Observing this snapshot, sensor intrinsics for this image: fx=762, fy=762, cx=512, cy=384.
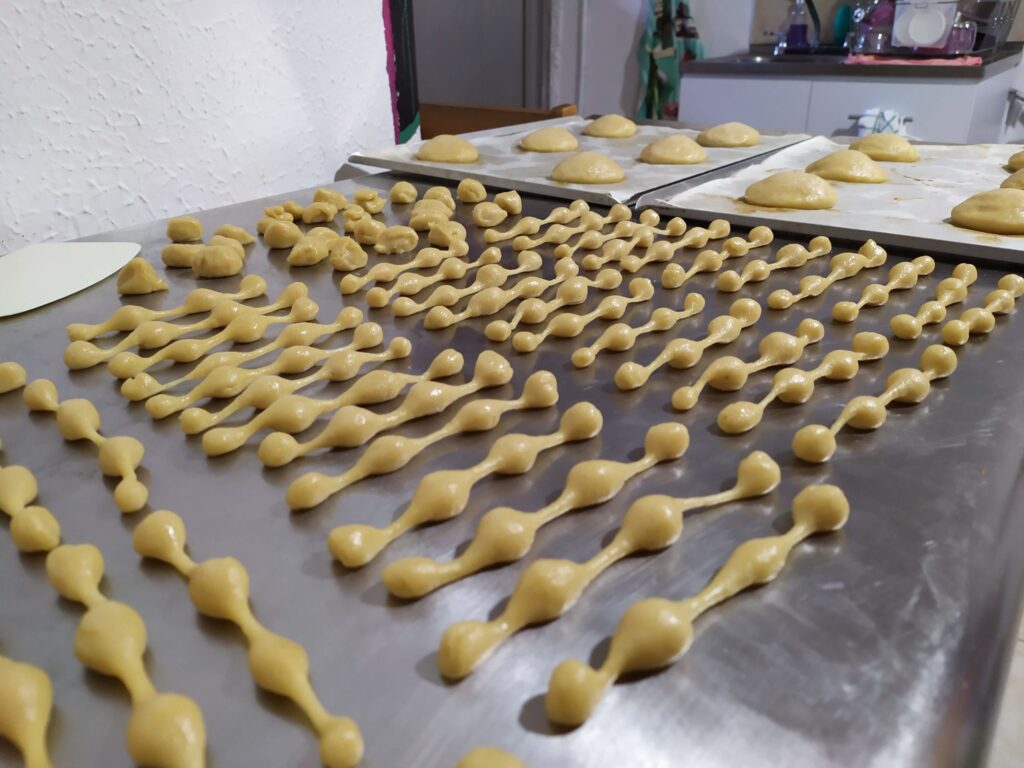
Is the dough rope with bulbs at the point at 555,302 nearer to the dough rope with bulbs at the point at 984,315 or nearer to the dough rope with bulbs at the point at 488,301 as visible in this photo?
the dough rope with bulbs at the point at 488,301

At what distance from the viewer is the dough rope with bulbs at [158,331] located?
0.74m

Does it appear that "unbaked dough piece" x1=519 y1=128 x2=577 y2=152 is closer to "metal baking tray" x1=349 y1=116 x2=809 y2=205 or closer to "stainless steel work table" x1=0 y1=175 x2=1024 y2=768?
"metal baking tray" x1=349 y1=116 x2=809 y2=205

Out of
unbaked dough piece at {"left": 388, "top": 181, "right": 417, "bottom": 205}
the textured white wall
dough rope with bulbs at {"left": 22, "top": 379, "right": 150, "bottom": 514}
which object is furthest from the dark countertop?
dough rope with bulbs at {"left": 22, "top": 379, "right": 150, "bottom": 514}

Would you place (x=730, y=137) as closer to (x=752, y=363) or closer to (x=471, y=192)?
(x=471, y=192)

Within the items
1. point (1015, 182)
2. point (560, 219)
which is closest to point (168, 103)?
point (560, 219)

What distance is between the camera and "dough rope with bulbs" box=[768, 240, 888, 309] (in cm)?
85

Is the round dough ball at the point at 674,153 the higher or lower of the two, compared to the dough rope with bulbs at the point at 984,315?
higher

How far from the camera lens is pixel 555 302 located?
86 cm

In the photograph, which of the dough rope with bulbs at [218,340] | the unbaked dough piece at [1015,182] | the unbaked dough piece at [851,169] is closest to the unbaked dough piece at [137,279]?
the dough rope with bulbs at [218,340]

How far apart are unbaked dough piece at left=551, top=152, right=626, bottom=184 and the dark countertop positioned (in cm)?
143

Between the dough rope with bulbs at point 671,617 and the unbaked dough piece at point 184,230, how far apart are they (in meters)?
0.92

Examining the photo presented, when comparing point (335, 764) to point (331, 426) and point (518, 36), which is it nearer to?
point (331, 426)

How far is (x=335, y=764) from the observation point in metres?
0.35

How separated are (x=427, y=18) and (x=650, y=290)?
278 centimetres
